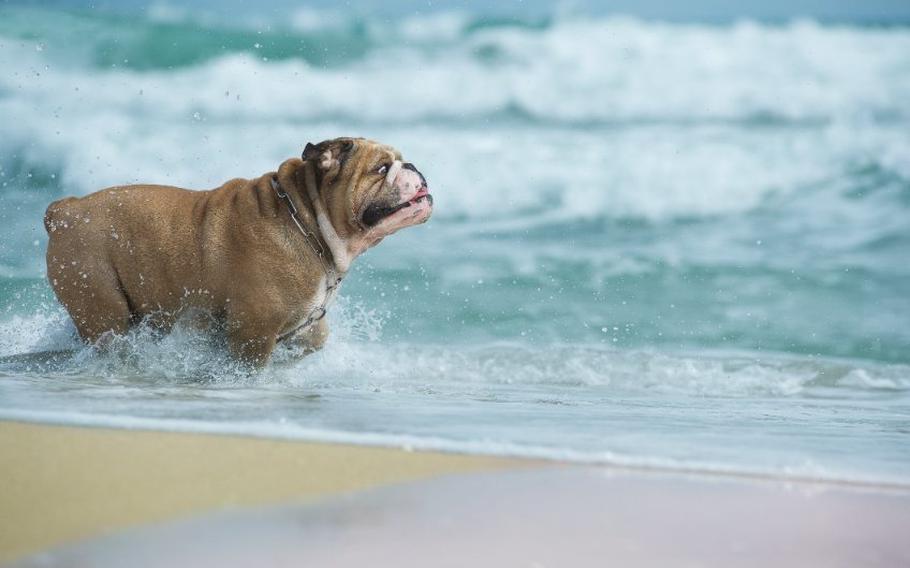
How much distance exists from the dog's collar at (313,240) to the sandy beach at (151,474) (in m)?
1.62

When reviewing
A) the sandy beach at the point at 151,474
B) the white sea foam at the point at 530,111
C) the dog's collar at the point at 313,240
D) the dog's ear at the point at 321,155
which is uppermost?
the white sea foam at the point at 530,111

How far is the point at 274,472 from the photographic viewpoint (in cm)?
254

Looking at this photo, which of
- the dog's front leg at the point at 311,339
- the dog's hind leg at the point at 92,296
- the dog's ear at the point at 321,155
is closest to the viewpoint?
the dog's ear at the point at 321,155

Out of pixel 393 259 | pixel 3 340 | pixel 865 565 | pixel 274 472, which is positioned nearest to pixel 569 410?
pixel 274 472

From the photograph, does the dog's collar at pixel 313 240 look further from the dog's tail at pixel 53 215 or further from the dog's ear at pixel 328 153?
the dog's tail at pixel 53 215

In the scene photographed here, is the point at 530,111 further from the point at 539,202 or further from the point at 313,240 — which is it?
the point at 313,240

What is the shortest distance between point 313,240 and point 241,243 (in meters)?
0.26

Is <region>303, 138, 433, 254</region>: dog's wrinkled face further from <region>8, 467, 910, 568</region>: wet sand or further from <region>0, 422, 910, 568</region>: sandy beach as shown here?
<region>8, 467, 910, 568</region>: wet sand

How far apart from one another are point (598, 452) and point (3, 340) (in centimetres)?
355

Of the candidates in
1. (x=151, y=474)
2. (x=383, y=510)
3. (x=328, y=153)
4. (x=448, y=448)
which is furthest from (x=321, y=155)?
(x=383, y=510)

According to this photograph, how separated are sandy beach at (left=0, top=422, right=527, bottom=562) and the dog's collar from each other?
162 cm

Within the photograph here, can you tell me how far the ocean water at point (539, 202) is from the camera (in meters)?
4.57

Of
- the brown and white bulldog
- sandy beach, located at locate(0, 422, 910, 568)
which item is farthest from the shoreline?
the brown and white bulldog

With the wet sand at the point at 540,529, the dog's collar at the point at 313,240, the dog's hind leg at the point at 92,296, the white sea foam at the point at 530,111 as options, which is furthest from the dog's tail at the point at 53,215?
the white sea foam at the point at 530,111
